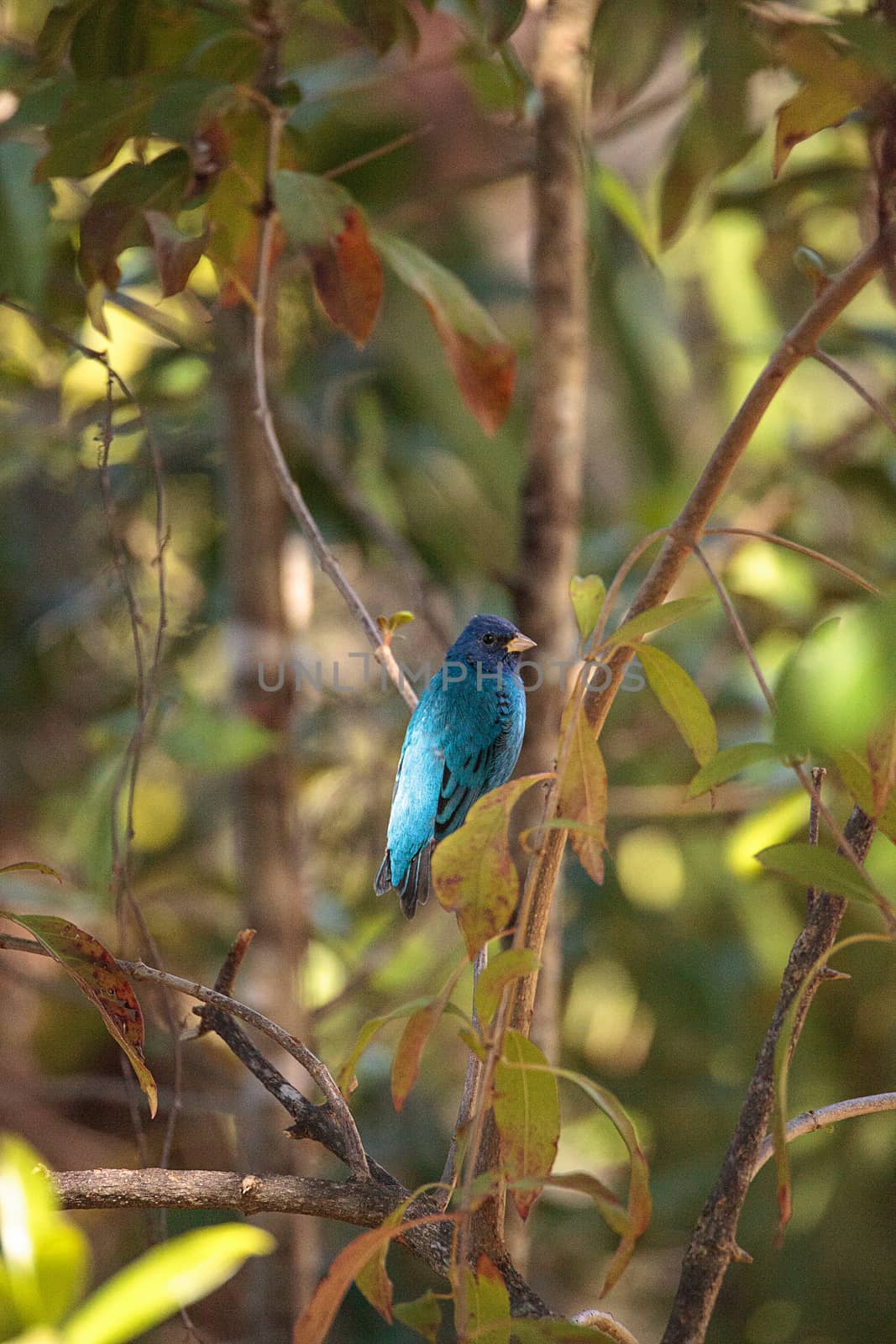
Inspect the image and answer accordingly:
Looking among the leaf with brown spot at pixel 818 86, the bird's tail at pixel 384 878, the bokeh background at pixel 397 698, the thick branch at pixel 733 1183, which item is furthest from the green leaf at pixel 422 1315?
the bokeh background at pixel 397 698

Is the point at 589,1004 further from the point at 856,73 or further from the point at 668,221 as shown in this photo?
the point at 856,73

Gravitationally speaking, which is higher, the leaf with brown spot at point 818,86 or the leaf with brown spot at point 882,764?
the leaf with brown spot at point 818,86

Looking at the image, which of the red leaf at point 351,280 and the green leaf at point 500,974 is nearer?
the green leaf at point 500,974

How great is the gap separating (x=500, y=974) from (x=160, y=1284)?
13.0 inches

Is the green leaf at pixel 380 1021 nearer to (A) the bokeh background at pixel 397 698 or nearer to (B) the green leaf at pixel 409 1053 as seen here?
(B) the green leaf at pixel 409 1053

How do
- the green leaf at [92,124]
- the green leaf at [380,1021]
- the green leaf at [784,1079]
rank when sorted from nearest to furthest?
the green leaf at [784,1079] → the green leaf at [380,1021] → the green leaf at [92,124]

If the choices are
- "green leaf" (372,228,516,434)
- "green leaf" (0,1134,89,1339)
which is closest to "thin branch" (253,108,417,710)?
"green leaf" (372,228,516,434)

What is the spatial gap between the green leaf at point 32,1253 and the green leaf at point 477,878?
36cm

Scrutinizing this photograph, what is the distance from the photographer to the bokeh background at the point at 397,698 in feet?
7.87

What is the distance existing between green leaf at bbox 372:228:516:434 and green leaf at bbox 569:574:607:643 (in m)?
0.51

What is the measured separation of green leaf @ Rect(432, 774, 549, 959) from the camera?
904 mm

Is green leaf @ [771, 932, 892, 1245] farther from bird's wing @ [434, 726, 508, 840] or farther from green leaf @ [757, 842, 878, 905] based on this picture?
bird's wing @ [434, 726, 508, 840]

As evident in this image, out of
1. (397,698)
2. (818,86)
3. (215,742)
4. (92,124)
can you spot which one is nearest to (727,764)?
(818,86)

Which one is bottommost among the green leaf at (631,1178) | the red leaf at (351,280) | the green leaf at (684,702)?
the green leaf at (631,1178)
